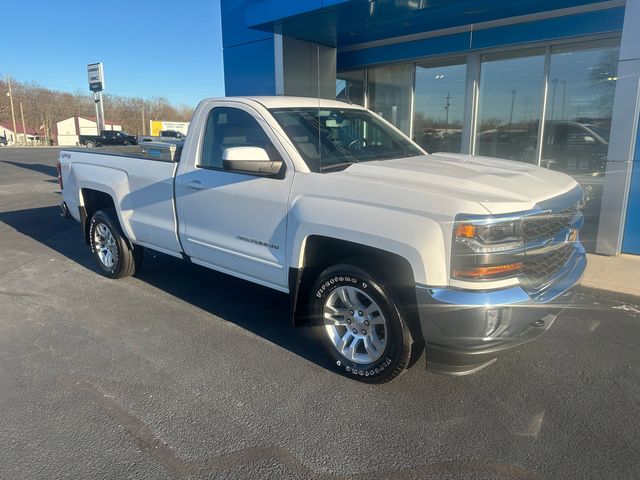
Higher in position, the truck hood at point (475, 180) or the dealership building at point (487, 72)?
the dealership building at point (487, 72)

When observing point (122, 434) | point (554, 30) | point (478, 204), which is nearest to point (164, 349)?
point (122, 434)

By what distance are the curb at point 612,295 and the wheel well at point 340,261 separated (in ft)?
9.08

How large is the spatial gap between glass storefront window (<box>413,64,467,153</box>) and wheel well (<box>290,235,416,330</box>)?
685 cm

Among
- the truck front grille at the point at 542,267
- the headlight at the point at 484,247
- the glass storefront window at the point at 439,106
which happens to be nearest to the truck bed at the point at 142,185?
the headlight at the point at 484,247

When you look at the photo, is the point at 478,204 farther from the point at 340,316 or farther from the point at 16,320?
the point at 16,320

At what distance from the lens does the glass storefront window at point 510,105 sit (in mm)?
8609

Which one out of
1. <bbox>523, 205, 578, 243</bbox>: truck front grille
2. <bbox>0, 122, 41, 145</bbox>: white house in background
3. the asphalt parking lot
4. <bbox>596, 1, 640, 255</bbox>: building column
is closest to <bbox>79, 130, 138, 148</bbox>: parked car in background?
<bbox>0, 122, 41, 145</bbox>: white house in background

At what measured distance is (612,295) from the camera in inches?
206

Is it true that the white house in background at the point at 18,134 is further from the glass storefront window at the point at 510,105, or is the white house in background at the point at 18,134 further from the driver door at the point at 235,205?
the driver door at the point at 235,205

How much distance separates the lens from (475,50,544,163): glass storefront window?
8609 millimetres

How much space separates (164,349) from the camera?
412 cm

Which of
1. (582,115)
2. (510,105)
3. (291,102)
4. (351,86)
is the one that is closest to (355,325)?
(291,102)

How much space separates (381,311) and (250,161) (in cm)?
149

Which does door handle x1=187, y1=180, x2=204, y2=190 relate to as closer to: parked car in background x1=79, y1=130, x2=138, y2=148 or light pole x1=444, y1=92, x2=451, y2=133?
light pole x1=444, y1=92, x2=451, y2=133
